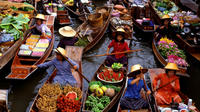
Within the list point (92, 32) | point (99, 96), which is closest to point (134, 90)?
point (99, 96)

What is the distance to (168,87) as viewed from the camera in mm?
5820

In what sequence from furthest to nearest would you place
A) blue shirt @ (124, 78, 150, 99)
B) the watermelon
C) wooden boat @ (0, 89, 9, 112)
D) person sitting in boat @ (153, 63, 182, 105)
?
person sitting in boat @ (153, 63, 182, 105) < blue shirt @ (124, 78, 150, 99) < the watermelon < wooden boat @ (0, 89, 9, 112)

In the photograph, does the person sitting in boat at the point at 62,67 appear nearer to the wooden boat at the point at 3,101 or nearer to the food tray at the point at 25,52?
the wooden boat at the point at 3,101

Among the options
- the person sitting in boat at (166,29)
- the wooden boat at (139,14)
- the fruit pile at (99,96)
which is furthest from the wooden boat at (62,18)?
the fruit pile at (99,96)

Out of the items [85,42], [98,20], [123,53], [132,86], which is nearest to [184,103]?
[132,86]

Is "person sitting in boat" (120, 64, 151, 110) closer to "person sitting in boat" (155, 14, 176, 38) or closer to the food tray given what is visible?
the food tray

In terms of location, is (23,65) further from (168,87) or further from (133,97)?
(168,87)

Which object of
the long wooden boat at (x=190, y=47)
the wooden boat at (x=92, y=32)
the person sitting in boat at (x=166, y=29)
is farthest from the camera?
the wooden boat at (x=92, y=32)

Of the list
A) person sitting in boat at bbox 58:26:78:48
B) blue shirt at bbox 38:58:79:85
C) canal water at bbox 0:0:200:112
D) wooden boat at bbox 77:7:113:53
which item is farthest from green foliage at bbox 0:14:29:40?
blue shirt at bbox 38:58:79:85

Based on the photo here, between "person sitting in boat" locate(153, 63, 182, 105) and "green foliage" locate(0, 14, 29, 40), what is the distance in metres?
6.09

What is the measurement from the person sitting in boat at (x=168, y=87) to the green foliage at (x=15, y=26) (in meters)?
6.09

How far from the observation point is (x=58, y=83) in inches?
230

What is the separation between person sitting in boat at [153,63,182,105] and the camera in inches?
221

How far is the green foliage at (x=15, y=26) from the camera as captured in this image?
8.44 meters
